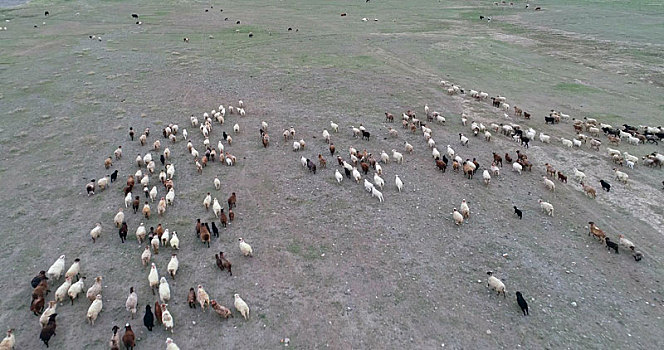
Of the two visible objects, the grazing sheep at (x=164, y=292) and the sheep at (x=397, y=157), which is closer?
the grazing sheep at (x=164, y=292)

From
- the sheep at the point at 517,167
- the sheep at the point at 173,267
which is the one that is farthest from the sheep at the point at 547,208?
the sheep at the point at 173,267

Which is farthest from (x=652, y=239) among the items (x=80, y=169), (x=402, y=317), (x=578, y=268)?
(x=80, y=169)

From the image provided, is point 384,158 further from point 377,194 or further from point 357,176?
point 377,194

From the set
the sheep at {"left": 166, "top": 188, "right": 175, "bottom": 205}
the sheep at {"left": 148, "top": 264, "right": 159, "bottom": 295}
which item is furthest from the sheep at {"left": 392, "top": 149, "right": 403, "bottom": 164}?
the sheep at {"left": 148, "top": 264, "right": 159, "bottom": 295}

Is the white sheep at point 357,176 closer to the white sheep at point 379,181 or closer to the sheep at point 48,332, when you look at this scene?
the white sheep at point 379,181

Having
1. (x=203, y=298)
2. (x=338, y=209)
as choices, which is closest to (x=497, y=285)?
(x=338, y=209)
